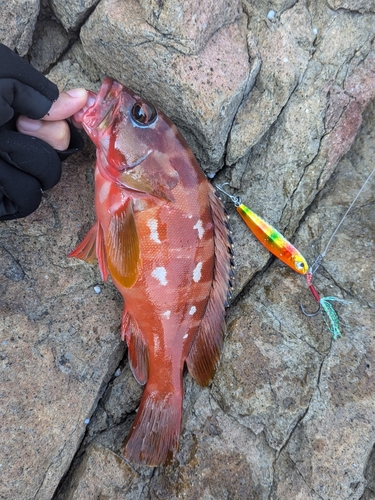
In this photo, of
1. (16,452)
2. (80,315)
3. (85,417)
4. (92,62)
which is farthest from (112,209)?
(16,452)

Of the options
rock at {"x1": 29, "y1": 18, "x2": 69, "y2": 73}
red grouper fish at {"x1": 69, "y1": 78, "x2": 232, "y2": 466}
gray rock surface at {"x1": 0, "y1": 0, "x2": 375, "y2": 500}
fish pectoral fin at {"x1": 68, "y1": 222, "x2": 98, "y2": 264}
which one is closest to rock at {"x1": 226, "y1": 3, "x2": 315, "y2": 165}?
gray rock surface at {"x1": 0, "y1": 0, "x2": 375, "y2": 500}

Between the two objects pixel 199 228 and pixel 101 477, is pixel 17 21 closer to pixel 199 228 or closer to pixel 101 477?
pixel 199 228

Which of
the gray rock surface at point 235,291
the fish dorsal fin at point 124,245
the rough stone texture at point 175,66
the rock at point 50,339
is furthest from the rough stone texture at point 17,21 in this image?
the fish dorsal fin at point 124,245

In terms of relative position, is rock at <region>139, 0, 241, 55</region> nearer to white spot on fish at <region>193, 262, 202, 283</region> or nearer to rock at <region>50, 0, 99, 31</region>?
rock at <region>50, 0, 99, 31</region>

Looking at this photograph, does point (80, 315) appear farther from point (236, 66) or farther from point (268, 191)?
point (236, 66)

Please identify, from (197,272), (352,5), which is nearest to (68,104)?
(197,272)

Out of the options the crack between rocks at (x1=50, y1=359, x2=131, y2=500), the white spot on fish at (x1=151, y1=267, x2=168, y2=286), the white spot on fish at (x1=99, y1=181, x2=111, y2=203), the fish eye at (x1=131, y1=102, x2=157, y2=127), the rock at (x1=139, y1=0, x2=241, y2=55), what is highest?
the rock at (x1=139, y1=0, x2=241, y2=55)

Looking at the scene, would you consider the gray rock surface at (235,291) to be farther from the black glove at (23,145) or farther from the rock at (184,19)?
the black glove at (23,145)
